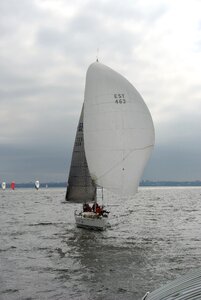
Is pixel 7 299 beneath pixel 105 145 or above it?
beneath

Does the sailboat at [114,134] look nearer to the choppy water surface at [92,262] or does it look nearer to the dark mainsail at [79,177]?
the choppy water surface at [92,262]

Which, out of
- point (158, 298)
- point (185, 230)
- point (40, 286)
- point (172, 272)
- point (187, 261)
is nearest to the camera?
point (158, 298)

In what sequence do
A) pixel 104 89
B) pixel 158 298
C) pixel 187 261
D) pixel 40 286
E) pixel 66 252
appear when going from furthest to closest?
pixel 104 89, pixel 66 252, pixel 187 261, pixel 40 286, pixel 158 298

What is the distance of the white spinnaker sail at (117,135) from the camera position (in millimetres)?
32312

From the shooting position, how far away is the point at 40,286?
56.7 ft

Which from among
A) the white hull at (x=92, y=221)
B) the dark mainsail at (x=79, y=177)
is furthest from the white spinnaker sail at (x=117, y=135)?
the dark mainsail at (x=79, y=177)

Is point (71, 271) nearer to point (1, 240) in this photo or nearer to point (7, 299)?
point (7, 299)

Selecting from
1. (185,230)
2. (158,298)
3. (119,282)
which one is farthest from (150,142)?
(158,298)

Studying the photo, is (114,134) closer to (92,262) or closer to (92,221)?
(92,221)

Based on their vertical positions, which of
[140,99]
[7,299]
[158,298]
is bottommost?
[7,299]

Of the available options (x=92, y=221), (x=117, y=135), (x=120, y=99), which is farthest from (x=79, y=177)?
(x=120, y=99)

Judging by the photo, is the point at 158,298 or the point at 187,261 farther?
the point at 187,261

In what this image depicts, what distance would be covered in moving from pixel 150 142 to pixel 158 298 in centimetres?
2632

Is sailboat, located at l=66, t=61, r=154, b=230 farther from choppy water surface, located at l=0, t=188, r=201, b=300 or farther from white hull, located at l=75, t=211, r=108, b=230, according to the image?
choppy water surface, located at l=0, t=188, r=201, b=300
